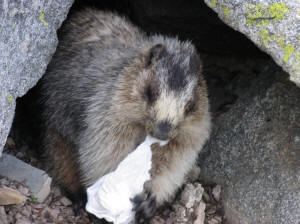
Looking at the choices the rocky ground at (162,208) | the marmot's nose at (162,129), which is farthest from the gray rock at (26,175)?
the marmot's nose at (162,129)

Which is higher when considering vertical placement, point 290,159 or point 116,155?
point 290,159

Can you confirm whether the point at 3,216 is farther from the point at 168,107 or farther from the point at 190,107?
the point at 190,107

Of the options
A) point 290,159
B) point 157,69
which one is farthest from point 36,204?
point 290,159

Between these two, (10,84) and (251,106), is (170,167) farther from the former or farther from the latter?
(10,84)

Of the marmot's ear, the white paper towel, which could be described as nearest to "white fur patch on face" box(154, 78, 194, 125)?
the white paper towel

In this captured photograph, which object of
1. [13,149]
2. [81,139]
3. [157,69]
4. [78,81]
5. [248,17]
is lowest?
[13,149]

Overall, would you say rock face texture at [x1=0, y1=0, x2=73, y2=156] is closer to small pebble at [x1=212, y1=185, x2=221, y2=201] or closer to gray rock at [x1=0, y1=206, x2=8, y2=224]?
gray rock at [x1=0, y1=206, x2=8, y2=224]

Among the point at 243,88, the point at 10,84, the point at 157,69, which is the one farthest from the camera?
the point at 243,88
